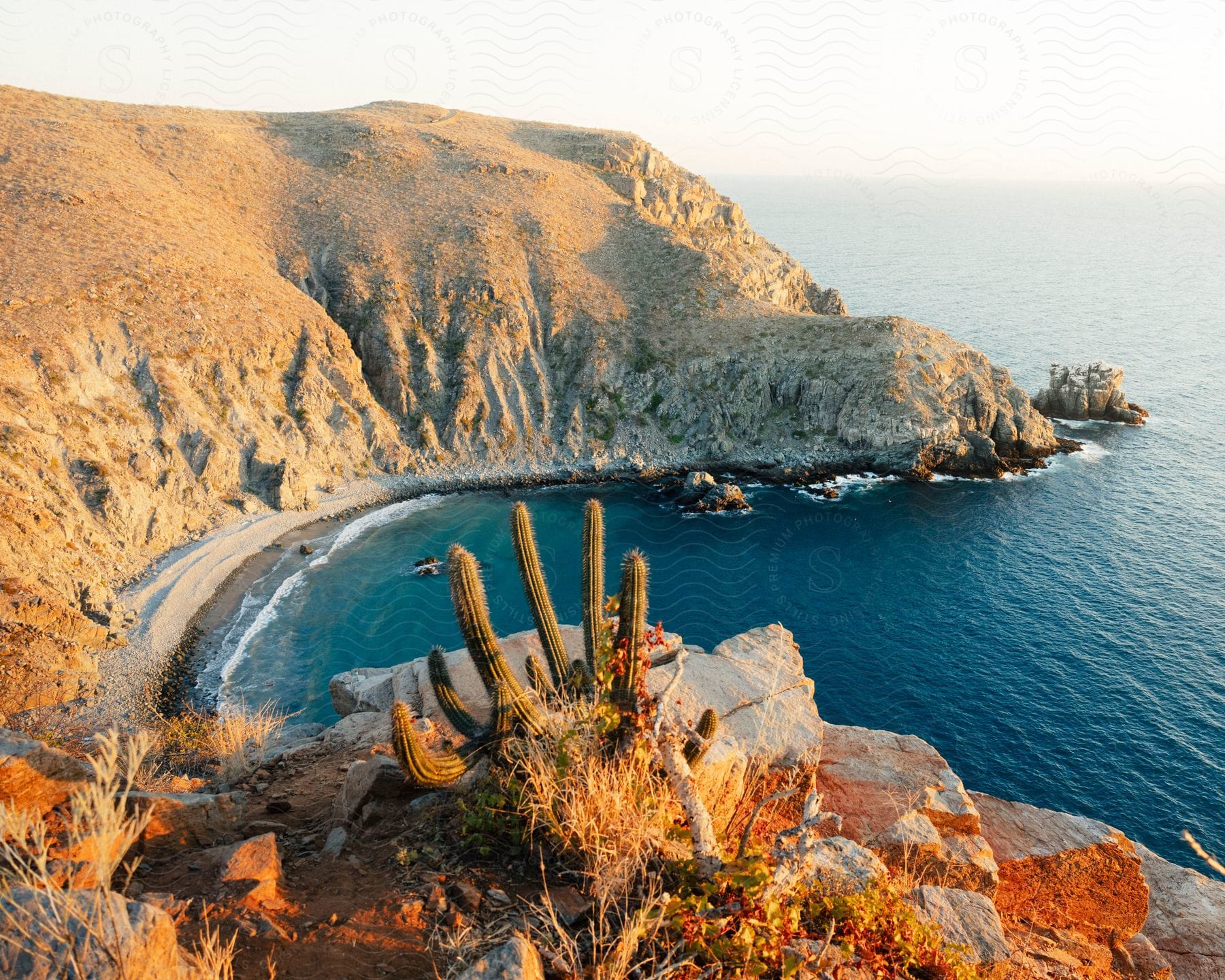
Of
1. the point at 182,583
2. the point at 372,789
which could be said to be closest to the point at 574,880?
the point at 372,789

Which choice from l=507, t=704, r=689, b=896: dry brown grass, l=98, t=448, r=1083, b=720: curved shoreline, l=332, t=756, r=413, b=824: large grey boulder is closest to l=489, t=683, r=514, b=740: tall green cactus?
l=332, t=756, r=413, b=824: large grey boulder

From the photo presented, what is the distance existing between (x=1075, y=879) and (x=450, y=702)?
13383mm

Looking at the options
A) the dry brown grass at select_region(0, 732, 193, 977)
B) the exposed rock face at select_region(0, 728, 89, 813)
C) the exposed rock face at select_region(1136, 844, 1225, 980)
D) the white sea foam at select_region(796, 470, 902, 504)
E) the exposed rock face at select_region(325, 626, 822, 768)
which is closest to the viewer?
the dry brown grass at select_region(0, 732, 193, 977)

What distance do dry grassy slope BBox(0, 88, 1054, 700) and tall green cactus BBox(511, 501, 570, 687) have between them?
37962mm

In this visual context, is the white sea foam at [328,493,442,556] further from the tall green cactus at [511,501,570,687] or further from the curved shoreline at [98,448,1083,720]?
the tall green cactus at [511,501,570,687]

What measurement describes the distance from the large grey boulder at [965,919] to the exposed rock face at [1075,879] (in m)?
4.80

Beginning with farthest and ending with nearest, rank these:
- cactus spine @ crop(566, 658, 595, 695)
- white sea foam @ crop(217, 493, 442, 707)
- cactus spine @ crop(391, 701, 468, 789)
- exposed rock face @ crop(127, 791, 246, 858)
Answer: white sea foam @ crop(217, 493, 442, 707) → cactus spine @ crop(391, 701, 468, 789) → cactus spine @ crop(566, 658, 595, 695) → exposed rock face @ crop(127, 791, 246, 858)

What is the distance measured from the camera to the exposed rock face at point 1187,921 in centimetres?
1516

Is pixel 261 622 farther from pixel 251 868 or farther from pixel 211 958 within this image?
pixel 211 958

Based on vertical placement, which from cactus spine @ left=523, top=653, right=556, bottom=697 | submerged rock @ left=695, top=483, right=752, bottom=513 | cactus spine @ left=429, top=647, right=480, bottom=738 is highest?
cactus spine @ left=523, top=653, right=556, bottom=697

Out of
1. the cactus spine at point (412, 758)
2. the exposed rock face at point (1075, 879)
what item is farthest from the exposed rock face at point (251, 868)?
the exposed rock face at point (1075, 879)

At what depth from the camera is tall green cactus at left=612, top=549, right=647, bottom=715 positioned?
29.0ft

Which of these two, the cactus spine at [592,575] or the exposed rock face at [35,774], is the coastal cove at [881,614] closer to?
the cactus spine at [592,575]

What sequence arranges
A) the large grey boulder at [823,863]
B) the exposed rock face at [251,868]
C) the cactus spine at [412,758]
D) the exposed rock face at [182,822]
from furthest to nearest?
the cactus spine at [412,758] → the exposed rock face at [182,822] → the exposed rock face at [251,868] → the large grey boulder at [823,863]
